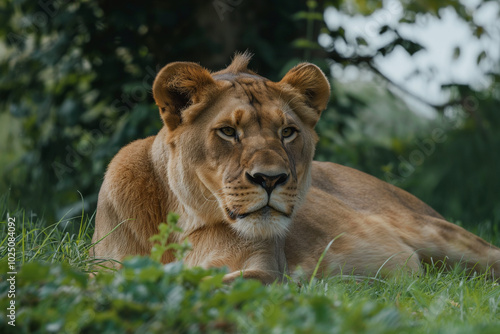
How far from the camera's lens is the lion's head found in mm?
2816

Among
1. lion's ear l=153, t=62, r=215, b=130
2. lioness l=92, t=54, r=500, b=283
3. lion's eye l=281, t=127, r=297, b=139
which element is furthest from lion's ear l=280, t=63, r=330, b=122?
lion's ear l=153, t=62, r=215, b=130

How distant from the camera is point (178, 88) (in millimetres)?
3156

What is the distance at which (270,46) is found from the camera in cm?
568

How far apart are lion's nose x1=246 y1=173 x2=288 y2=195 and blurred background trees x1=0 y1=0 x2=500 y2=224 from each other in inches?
97.7

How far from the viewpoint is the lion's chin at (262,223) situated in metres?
2.85

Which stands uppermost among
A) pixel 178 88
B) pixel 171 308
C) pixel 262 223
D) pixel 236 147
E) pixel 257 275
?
pixel 178 88

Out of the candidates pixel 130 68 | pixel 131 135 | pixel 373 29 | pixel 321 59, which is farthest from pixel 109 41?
pixel 373 29

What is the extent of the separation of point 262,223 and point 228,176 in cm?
26

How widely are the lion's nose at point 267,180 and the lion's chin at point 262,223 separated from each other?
113 mm

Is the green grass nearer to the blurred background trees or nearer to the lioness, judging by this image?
the lioness

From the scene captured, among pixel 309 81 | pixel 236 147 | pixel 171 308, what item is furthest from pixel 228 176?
pixel 171 308

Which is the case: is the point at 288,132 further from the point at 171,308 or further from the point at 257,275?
the point at 171,308

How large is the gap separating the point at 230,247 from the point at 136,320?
132 centimetres

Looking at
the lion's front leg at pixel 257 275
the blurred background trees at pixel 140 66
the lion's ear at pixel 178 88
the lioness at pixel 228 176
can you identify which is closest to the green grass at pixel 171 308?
the lion's front leg at pixel 257 275
